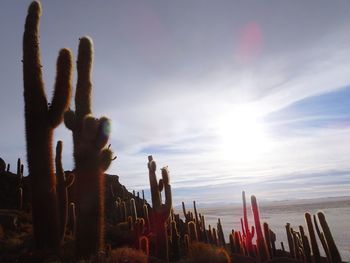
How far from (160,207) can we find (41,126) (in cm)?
825

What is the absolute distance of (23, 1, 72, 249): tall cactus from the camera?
1295 cm

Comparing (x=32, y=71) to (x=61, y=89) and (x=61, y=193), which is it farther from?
(x=61, y=193)

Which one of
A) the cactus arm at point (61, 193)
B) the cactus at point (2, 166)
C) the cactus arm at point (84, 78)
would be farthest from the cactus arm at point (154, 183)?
the cactus at point (2, 166)

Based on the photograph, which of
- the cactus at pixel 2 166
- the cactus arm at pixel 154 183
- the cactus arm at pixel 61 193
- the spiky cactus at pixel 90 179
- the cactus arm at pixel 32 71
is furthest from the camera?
the cactus at pixel 2 166

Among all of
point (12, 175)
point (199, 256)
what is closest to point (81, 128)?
point (199, 256)

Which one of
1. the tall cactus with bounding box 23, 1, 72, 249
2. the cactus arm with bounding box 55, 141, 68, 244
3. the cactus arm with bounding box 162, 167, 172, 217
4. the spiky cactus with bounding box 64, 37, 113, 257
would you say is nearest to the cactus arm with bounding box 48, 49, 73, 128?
the tall cactus with bounding box 23, 1, 72, 249

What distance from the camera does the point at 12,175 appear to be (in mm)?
35531

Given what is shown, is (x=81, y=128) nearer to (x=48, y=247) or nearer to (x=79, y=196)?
(x=79, y=196)

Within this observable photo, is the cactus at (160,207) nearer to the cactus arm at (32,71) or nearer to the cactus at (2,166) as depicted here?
the cactus arm at (32,71)

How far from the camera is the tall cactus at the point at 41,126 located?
13.0m

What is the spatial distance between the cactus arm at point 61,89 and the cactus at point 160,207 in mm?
6626

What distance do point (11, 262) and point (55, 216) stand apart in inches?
77.0

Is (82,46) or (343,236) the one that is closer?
(82,46)

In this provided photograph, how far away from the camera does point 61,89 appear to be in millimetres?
13492
